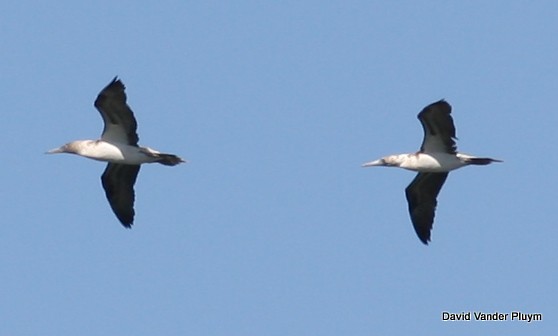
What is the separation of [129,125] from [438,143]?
19.5 feet

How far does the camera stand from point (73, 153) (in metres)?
28.2

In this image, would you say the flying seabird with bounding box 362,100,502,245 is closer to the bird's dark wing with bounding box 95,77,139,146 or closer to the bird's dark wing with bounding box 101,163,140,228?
the bird's dark wing with bounding box 101,163,140,228

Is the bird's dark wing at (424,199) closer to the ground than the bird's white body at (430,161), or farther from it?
closer to the ground

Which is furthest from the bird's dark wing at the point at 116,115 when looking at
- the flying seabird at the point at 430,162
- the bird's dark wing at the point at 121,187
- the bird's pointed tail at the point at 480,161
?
the bird's pointed tail at the point at 480,161

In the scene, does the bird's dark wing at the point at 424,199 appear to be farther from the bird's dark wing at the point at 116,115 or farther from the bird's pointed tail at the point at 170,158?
the bird's dark wing at the point at 116,115

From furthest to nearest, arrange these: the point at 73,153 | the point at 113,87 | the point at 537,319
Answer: the point at 73,153 < the point at 113,87 < the point at 537,319

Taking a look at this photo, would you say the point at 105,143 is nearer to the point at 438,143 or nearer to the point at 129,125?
the point at 129,125

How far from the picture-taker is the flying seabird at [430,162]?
26688 mm

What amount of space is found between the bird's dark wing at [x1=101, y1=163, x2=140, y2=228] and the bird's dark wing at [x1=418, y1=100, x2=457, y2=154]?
5.92m

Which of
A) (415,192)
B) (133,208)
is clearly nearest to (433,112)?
(415,192)

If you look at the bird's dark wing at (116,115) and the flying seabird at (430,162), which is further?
the flying seabird at (430,162)

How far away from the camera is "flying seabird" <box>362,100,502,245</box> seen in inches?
1051

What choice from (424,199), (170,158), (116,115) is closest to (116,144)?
(116,115)

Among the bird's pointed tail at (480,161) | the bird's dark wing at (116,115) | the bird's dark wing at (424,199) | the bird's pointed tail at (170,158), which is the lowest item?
the bird's dark wing at (424,199)
